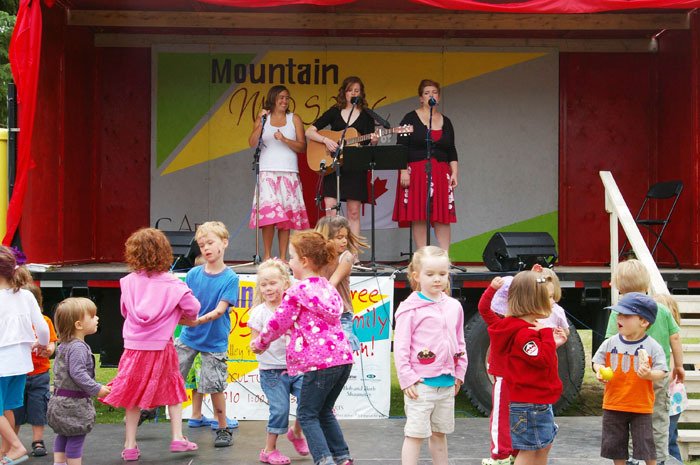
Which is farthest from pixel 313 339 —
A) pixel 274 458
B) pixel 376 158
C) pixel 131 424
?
pixel 376 158

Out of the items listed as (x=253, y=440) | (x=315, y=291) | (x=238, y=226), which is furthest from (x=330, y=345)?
(x=238, y=226)

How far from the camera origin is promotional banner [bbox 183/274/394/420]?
776cm

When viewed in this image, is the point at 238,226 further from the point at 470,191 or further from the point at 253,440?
the point at 253,440

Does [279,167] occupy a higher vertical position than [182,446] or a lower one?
higher

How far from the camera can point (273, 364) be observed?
6.11 meters

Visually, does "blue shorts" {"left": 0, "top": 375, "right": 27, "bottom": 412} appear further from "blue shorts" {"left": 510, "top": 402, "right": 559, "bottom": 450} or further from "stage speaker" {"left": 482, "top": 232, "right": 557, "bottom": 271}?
"stage speaker" {"left": 482, "top": 232, "right": 557, "bottom": 271}

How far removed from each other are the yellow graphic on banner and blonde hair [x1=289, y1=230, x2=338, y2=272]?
5035mm

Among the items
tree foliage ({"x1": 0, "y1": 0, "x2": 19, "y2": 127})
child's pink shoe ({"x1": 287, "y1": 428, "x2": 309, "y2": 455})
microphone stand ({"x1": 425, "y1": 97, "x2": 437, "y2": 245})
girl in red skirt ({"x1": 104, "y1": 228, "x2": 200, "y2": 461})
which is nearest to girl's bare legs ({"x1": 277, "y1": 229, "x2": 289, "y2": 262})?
microphone stand ({"x1": 425, "y1": 97, "x2": 437, "y2": 245})

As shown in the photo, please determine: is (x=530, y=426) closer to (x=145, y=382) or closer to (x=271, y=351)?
(x=271, y=351)

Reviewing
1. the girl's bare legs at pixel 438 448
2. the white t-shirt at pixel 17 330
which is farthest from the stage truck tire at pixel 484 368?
the white t-shirt at pixel 17 330

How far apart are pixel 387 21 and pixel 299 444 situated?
190 inches

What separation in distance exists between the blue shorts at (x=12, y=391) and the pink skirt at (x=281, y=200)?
342cm

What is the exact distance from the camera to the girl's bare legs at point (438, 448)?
5367 mm

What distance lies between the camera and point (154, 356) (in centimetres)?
614
